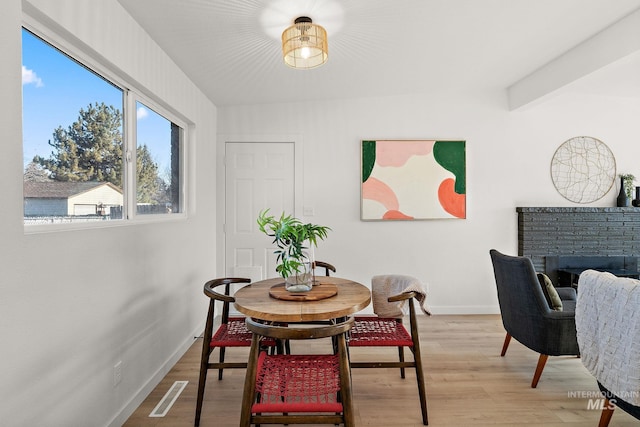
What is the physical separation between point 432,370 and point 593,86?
11.3 feet

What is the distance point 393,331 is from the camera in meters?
2.34

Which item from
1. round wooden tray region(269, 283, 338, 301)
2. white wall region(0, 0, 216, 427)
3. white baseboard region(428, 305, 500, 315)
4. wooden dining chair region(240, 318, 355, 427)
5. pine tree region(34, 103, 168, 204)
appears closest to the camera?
white wall region(0, 0, 216, 427)

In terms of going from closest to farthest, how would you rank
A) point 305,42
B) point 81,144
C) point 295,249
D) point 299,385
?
point 299,385
point 81,144
point 295,249
point 305,42

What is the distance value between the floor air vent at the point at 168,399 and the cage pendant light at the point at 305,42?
233 centimetres

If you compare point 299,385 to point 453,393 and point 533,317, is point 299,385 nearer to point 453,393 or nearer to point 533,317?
point 453,393

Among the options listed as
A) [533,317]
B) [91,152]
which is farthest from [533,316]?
[91,152]

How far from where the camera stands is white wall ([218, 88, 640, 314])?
4207mm

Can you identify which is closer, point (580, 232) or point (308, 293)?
point (308, 293)

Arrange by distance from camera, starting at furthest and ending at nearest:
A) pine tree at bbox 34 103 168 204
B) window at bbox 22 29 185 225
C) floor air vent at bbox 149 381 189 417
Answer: floor air vent at bbox 149 381 189 417 → pine tree at bbox 34 103 168 204 → window at bbox 22 29 185 225

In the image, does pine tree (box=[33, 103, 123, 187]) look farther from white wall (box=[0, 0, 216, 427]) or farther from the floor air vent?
the floor air vent

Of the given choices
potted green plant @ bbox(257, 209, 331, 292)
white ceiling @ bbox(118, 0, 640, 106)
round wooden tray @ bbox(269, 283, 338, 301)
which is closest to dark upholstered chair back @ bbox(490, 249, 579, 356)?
round wooden tray @ bbox(269, 283, 338, 301)

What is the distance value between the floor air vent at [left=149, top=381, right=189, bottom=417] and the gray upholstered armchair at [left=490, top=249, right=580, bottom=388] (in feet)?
7.92

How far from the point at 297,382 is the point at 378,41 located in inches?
95.0

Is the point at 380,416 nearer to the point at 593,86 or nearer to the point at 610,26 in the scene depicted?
the point at 610,26
